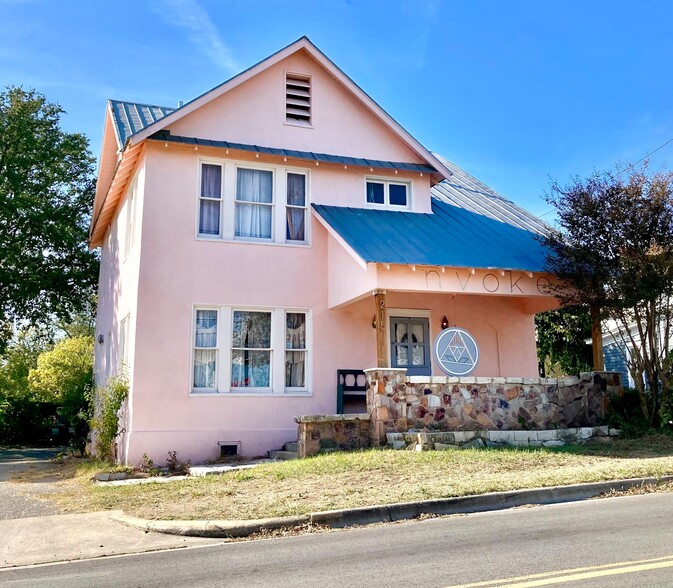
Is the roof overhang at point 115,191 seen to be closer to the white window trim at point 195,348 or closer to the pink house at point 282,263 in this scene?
the pink house at point 282,263

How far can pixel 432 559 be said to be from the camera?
5.79 meters

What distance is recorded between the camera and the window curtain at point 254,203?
14.8 metres

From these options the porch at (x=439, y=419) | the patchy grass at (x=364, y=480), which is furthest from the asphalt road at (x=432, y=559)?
the porch at (x=439, y=419)

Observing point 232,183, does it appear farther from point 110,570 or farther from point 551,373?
point 551,373

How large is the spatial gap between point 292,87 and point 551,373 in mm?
14386

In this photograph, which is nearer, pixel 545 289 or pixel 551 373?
pixel 545 289

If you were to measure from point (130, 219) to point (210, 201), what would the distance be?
8.49ft

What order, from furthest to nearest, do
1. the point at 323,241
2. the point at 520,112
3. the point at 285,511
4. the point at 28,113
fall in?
the point at 28,113 → the point at 520,112 → the point at 323,241 → the point at 285,511

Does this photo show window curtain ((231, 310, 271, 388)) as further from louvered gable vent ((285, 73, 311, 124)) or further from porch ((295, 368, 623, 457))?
louvered gable vent ((285, 73, 311, 124))

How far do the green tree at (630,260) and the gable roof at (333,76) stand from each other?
3732mm

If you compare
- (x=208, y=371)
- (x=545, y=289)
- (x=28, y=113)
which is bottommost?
(x=208, y=371)

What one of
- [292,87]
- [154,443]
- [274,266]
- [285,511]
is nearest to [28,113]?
[292,87]

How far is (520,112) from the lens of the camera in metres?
19.8

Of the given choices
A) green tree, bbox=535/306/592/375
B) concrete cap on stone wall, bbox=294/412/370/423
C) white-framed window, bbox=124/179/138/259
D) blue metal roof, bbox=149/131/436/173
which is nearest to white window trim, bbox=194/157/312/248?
blue metal roof, bbox=149/131/436/173
